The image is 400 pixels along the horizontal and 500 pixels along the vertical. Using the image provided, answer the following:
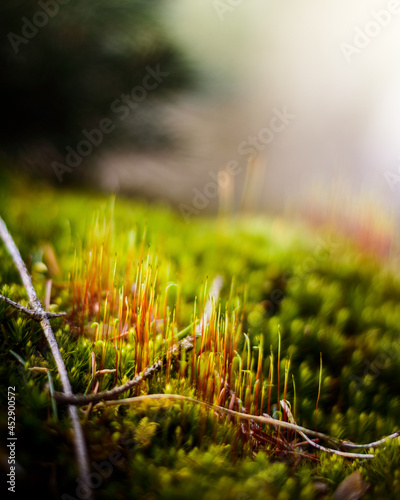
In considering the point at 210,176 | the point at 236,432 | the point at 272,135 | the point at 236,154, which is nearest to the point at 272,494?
the point at 236,432

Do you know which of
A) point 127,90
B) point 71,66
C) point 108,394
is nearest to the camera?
point 108,394

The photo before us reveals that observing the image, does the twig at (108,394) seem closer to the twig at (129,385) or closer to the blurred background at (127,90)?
the twig at (129,385)

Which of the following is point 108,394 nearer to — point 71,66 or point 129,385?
point 129,385

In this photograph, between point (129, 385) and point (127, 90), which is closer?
point (129, 385)

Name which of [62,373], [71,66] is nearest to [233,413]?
[62,373]

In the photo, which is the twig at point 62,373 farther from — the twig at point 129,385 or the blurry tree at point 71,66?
the blurry tree at point 71,66

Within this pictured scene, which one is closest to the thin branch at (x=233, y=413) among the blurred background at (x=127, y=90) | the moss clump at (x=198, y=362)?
the moss clump at (x=198, y=362)

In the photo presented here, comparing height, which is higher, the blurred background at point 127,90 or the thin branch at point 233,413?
the blurred background at point 127,90

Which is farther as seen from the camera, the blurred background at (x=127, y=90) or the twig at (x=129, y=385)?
the blurred background at (x=127, y=90)

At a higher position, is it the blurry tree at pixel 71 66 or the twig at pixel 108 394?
the blurry tree at pixel 71 66

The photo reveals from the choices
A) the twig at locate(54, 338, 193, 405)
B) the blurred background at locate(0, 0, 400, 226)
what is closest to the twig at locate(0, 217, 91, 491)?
the twig at locate(54, 338, 193, 405)
